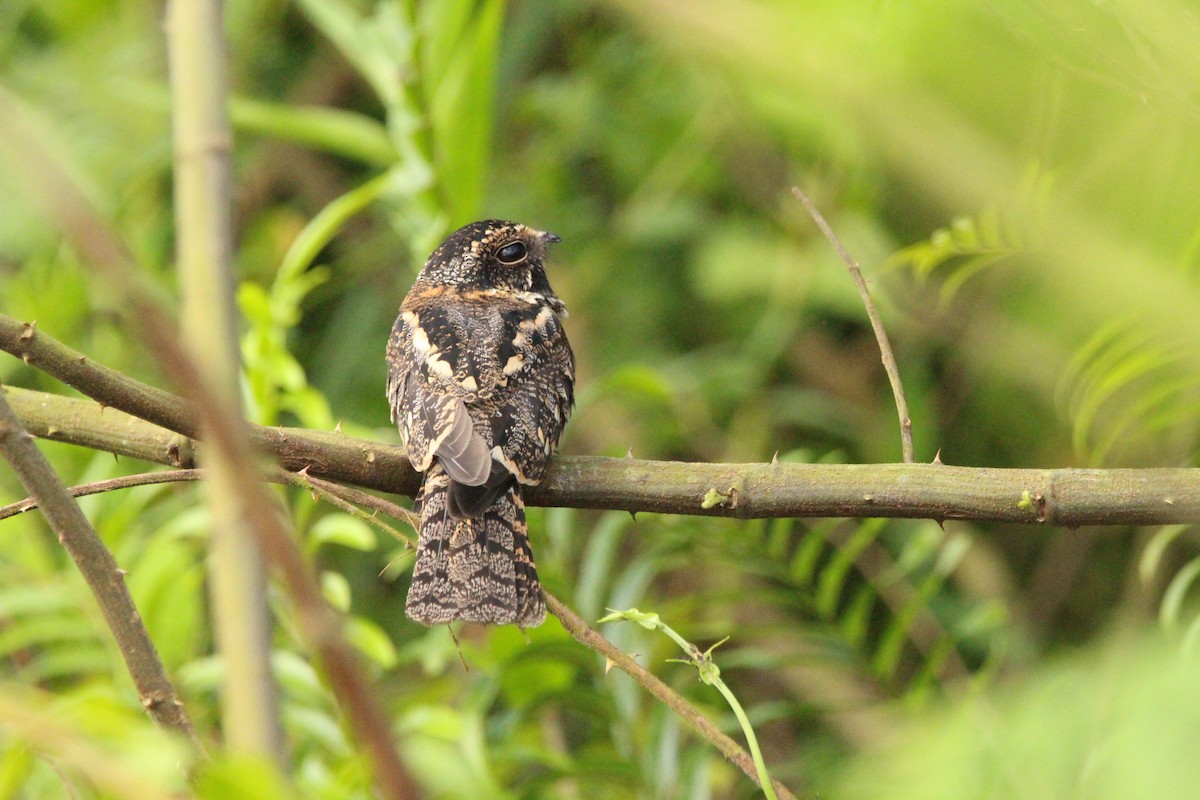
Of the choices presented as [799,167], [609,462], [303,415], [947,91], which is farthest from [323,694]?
[799,167]

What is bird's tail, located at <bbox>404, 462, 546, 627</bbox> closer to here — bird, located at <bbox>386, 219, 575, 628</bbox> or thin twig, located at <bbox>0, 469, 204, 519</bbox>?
bird, located at <bbox>386, 219, 575, 628</bbox>

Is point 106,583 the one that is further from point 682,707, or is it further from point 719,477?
point 719,477

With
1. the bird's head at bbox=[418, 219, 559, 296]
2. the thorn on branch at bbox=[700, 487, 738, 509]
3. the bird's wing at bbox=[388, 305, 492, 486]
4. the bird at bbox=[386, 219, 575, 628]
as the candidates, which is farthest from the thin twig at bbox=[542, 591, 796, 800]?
the bird's head at bbox=[418, 219, 559, 296]

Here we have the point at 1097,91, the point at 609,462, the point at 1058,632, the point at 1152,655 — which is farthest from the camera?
the point at 1058,632

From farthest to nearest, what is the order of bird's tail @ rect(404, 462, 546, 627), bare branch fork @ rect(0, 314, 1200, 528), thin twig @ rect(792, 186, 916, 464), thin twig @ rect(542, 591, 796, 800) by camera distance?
bird's tail @ rect(404, 462, 546, 627), thin twig @ rect(792, 186, 916, 464), bare branch fork @ rect(0, 314, 1200, 528), thin twig @ rect(542, 591, 796, 800)

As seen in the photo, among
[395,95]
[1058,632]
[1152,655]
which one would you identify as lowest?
[1152,655]

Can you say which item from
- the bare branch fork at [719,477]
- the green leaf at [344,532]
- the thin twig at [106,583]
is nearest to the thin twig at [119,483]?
the bare branch fork at [719,477]

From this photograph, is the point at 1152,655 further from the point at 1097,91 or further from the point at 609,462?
the point at 609,462
